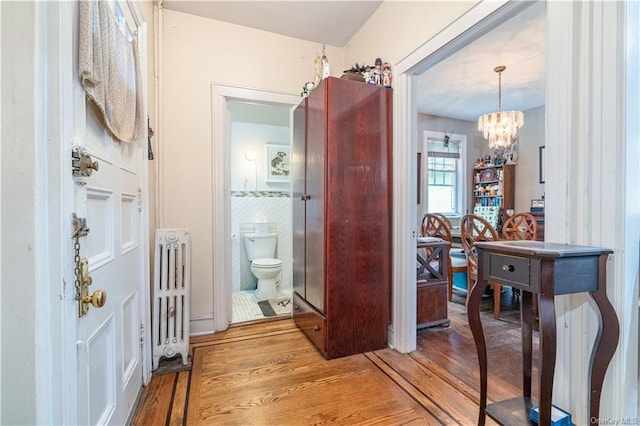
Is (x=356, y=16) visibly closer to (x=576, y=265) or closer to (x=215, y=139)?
(x=215, y=139)

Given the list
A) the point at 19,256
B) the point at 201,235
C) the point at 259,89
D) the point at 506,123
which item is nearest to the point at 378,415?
the point at 19,256

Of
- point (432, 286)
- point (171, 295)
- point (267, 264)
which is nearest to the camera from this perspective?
point (171, 295)

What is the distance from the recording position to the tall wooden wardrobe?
1.99 meters

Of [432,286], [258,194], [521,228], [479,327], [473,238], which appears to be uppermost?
[258,194]

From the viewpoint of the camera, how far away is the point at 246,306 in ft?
10.3

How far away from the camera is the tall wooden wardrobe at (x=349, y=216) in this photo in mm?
Answer: 1987

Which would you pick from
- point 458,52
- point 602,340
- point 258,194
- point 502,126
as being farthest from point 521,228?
point 258,194

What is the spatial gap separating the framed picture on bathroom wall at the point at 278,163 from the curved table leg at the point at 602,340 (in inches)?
134

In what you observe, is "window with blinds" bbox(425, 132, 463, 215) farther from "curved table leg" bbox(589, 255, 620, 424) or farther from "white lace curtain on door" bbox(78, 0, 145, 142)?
"white lace curtain on door" bbox(78, 0, 145, 142)

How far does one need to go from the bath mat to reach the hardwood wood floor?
0.54 meters

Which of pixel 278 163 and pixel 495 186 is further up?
pixel 278 163

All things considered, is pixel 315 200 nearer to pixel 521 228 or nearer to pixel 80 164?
pixel 80 164

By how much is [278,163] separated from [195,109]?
1.70 metres

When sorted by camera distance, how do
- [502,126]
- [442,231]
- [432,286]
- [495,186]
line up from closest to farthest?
[432,286], [502,126], [442,231], [495,186]
